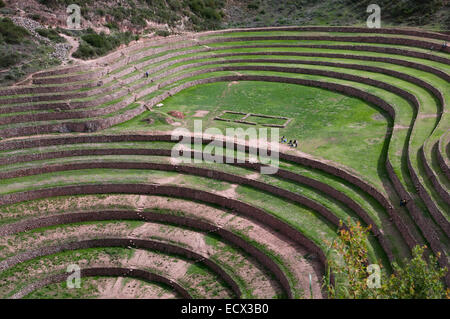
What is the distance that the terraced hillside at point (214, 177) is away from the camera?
26.1 meters

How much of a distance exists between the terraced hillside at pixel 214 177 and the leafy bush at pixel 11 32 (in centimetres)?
507

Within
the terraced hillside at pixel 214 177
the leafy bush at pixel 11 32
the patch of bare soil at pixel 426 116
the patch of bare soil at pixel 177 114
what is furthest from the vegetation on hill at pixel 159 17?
the patch of bare soil at pixel 426 116

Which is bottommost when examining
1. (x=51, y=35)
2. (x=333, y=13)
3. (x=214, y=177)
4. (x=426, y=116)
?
(x=214, y=177)

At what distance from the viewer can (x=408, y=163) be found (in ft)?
93.6

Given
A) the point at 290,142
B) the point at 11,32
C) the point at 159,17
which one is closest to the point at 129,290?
the point at 290,142

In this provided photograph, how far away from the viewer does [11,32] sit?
142 ft

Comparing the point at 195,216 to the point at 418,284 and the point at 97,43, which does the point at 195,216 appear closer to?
the point at 418,284

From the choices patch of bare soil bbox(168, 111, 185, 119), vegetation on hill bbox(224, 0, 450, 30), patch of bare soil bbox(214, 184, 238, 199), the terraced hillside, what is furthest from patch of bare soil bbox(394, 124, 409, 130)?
vegetation on hill bbox(224, 0, 450, 30)

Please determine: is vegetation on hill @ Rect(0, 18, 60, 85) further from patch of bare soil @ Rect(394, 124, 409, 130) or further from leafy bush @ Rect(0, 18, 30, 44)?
patch of bare soil @ Rect(394, 124, 409, 130)

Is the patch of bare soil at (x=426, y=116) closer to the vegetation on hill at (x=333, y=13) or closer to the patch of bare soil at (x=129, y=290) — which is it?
the vegetation on hill at (x=333, y=13)

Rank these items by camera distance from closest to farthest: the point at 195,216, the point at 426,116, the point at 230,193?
1. the point at 195,216
2. the point at 230,193
3. the point at 426,116

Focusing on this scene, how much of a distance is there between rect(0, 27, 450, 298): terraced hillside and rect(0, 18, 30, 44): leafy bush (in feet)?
16.6

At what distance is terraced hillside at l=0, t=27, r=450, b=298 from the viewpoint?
2606 centimetres

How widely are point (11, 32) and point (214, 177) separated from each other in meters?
24.8
